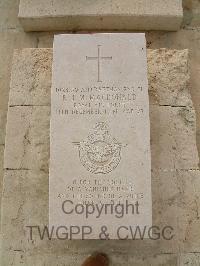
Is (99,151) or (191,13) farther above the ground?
(191,13)

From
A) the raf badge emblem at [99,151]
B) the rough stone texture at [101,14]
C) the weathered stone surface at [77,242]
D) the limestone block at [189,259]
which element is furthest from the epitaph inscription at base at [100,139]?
the rough stone texture at [101,14]

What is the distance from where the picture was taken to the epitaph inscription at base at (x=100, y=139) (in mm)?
2705

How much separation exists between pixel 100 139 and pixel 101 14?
1.33 meters

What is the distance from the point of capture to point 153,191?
296 cm

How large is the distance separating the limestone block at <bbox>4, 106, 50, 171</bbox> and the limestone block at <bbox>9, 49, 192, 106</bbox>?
8 cm

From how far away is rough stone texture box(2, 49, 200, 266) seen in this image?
2900 millimetres

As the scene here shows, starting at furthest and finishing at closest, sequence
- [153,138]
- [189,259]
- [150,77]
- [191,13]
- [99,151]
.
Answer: [191,13] → [150,77] → [153,138] → [189,259] → [99,151]

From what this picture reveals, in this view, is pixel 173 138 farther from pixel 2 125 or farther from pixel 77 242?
pixel 2 125

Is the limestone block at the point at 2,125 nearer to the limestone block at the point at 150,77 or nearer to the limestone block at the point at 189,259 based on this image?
the limestone block at the point at 150,77

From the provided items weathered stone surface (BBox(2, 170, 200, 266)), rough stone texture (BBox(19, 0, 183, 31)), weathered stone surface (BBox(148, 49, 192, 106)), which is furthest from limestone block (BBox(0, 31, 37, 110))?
weathered stone surface (BBox(148, 49, 192, 106))

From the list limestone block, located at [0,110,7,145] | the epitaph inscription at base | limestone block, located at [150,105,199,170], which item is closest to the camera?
the epitaph inscription at base

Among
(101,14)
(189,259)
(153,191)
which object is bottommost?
(189,259)

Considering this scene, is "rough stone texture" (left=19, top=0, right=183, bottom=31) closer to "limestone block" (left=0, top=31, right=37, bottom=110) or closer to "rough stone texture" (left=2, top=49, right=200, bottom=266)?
"limestone block" (left=0, top=31, right=37, bottom=110)

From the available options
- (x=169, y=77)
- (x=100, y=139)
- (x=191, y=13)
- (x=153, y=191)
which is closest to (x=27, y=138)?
(x=100, y=139)
